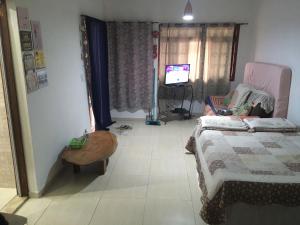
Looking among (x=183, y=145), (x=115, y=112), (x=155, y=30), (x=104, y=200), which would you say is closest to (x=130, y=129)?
(x=115, y=112)

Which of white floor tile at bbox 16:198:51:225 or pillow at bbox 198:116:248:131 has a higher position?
pillow at bbox 198:116:248:131

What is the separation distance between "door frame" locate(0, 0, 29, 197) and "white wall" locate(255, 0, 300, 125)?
3.26 metres

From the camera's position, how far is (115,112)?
Result: 540 cm

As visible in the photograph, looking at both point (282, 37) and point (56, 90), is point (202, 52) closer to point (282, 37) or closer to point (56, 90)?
point (282, 37)

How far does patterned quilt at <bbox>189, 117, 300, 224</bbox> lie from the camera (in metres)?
Answer: 1.94

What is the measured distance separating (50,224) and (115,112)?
10.9ft

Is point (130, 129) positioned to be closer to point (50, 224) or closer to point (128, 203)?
point (128, 203)

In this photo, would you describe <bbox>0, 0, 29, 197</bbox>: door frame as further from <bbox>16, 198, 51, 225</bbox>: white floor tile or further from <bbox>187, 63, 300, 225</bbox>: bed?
<bbox>187, 63, 300, 225</bbox>: bed

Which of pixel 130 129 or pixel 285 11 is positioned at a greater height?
pixel 285 11

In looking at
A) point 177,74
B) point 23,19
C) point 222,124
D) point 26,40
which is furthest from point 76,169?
point 177,74

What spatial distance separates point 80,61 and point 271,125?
9.11ft

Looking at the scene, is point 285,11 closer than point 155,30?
Yes

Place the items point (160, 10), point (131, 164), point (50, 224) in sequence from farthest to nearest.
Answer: point (160, 10)
point (131, 164)
point (50, 224)

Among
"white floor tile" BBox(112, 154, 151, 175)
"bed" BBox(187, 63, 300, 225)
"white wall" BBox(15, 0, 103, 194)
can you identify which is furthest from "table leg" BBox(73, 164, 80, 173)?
"bed" BBox(187, 63, 300, 225)
